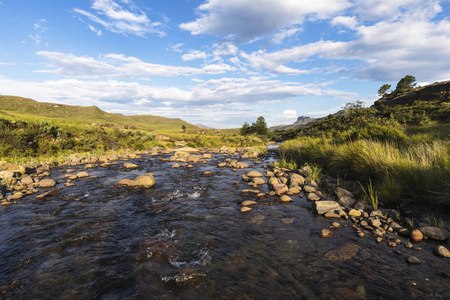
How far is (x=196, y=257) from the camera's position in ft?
14.2

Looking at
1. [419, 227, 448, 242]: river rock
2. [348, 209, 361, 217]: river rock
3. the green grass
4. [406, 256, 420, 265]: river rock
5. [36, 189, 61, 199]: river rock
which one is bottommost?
[36, 189, 61, 199]: river rock

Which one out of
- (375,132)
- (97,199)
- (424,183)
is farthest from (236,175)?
(375,132)

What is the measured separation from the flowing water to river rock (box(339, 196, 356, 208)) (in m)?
1.10

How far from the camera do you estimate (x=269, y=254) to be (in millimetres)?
4406

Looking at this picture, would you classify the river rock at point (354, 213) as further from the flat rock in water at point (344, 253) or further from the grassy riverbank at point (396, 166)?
the flat rock in water at point (344, 253)

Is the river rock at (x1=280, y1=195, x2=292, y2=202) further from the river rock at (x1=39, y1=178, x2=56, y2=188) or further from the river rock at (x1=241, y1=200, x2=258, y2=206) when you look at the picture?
the river rock at (x1=39, y1=178, x2=56, y2=188)

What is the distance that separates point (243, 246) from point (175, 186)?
6179mm

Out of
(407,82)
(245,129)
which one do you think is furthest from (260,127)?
(407,82)

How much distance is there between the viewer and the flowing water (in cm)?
335

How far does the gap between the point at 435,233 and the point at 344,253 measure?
7.47 ft

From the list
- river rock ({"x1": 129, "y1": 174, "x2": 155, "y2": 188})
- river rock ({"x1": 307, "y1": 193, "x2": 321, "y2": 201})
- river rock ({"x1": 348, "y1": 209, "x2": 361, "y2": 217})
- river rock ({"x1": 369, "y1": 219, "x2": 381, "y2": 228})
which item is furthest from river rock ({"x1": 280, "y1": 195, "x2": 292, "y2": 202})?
river rock ({"x1": 129, "y1": 174, "x2": 155, "y2": 188})

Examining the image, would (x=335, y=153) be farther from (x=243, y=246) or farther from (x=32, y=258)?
(x=32, y=258)

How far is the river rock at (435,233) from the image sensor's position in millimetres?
4387

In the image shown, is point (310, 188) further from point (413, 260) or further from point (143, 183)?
point (143, 183)
